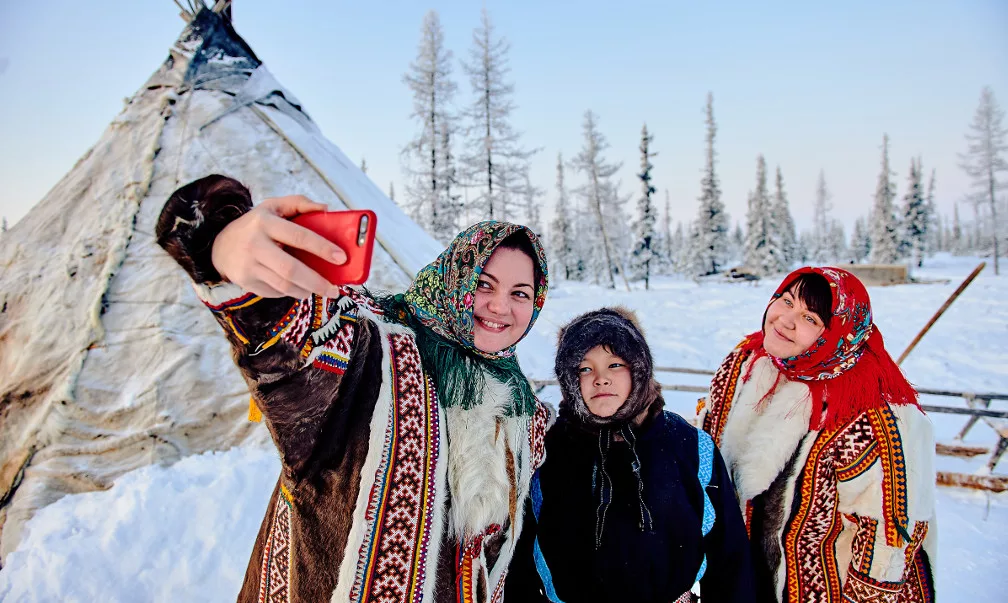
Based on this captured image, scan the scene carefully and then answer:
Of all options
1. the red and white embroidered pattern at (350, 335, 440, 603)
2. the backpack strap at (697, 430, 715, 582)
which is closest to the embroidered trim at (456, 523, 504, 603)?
the red and white embroidered pattern at (350, 335, 440, 603)

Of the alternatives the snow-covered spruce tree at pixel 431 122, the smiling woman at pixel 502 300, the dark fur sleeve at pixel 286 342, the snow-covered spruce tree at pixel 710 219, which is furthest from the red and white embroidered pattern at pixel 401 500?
the snow-covered spruce tree at pixel 710 219

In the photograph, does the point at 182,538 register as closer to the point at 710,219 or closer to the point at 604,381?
the point at 604,381

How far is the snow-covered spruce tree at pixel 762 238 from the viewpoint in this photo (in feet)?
105

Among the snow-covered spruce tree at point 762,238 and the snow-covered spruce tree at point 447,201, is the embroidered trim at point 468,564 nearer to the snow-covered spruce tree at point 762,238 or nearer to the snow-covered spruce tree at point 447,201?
the snow-covered spruce tree at point 447,201

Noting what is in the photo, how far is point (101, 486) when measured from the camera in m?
3.68

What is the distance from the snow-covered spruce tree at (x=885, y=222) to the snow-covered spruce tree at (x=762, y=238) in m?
6.73

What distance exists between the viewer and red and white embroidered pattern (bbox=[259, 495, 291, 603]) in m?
1.38

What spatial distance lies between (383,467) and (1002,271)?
40.7 metres

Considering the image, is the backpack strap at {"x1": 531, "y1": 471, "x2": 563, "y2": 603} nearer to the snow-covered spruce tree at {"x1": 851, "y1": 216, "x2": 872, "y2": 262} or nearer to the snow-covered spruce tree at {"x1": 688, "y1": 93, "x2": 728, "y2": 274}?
the snow-covered spruce tree at {"x1": 688, "y1": 93, "x2": 728, "y2": 274}

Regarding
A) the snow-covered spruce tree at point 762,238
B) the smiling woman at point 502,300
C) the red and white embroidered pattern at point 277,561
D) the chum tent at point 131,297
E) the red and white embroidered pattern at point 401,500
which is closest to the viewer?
the red and white embroidered pattern at point 401,500

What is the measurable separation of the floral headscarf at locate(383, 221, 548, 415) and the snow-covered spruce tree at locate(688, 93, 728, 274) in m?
32.6

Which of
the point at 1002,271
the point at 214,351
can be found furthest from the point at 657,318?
the point at 1002,271

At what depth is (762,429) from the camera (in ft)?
7.41

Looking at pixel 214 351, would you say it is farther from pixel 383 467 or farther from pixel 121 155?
pixel 383 467
